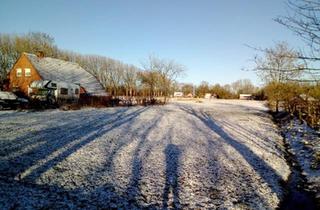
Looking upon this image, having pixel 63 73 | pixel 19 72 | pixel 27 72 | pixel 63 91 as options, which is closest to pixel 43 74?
pixel 27 72

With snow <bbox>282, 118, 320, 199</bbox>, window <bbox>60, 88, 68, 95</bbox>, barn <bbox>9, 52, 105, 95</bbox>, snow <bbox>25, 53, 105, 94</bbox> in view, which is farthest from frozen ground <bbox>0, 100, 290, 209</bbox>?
snow <bbox>25, 53, 105, 94</bbox>

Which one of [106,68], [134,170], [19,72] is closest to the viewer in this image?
[134,170]

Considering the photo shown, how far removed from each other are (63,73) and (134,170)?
34323 millimetres

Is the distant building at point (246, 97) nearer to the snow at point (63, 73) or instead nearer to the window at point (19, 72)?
the snow at point (63, 73)

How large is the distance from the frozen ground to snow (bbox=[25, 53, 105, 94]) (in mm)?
25401

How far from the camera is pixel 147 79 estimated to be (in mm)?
54062

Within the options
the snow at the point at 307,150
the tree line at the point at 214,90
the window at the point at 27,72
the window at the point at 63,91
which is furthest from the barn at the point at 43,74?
the tree line at the point at 214,90

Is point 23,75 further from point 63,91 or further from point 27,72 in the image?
point 63,91

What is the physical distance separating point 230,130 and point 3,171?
11729mm

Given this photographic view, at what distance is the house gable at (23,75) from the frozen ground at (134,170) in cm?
2550

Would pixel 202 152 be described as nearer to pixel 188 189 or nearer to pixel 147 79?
pixel 188 189

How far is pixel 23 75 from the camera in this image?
119 ft

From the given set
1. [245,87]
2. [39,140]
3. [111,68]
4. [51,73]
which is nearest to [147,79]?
[111,68]

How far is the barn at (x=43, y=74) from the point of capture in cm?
3516
